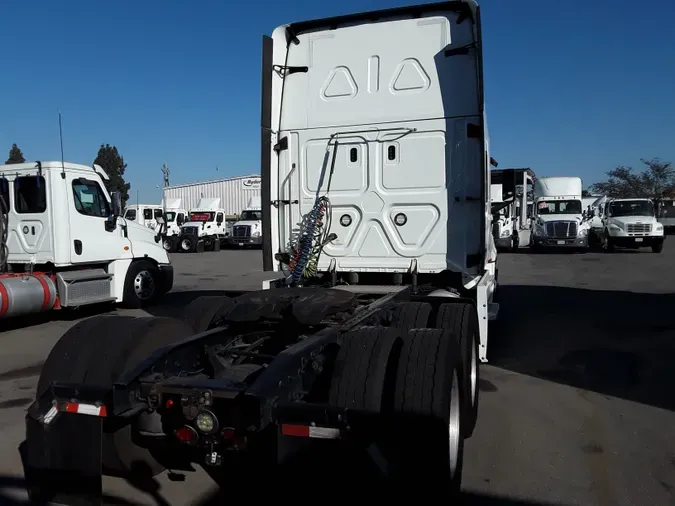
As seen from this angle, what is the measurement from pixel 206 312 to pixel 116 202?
22.2ft

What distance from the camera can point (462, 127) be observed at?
6504 millimetres

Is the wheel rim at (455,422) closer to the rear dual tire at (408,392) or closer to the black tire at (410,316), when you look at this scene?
the rear dual tire at (408,392)

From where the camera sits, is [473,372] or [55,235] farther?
[55,235]

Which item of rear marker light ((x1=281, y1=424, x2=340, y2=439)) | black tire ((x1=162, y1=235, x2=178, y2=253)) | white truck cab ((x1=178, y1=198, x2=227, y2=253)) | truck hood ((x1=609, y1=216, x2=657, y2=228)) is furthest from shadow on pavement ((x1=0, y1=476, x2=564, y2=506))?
black tire ((x1=162, y1=235, x2=178, y2=253))

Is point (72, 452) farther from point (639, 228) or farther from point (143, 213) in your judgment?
point (143, 213)

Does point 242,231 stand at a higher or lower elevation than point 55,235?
lower

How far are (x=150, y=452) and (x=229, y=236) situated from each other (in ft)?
105

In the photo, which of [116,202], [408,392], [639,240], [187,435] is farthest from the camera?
[639,240]

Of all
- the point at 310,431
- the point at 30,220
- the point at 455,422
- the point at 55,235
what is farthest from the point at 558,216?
the point at 310,431

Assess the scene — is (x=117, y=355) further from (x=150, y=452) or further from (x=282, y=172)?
(x=282, y=172)

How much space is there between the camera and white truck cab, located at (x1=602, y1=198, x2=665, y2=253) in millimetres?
24203

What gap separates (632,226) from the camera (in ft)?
79.6

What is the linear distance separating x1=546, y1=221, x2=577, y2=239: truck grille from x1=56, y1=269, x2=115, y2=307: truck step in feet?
64.8

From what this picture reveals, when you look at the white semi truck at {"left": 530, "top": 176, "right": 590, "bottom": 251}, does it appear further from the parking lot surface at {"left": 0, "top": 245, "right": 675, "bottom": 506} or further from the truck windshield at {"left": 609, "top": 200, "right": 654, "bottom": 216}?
the parking lot surface at {"left": 0, "top": 245, "right": 675, "bottom": 506}
